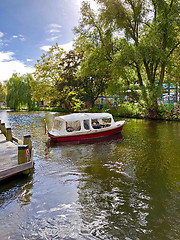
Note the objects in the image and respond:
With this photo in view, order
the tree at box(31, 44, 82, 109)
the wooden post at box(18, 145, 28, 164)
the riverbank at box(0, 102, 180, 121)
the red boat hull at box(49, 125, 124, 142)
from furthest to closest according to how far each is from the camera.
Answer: the tree at box(31, 44, 82, 109)
the riverbank at box(0, 102, 180, 121)
the red boat hull at box(49, 125, 124, 142)
the wooden post at box(18, 145, 28, 164)

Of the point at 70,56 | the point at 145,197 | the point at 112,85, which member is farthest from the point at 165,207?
the point at 70,56

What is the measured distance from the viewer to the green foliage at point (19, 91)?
47469 millimetres

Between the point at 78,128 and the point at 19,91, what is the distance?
38855 millimetres

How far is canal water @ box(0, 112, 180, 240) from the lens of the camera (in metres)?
4.25

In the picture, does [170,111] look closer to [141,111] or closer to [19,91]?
[141,111]

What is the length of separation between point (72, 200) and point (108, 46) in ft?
71.2

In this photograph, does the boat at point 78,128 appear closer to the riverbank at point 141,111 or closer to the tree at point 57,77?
the riverbank at point 141,111

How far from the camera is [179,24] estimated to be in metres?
18.9

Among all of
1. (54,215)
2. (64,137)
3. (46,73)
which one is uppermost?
(46,73)

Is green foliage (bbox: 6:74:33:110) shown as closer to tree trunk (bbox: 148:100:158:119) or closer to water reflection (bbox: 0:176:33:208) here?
tree trunk (bbox: 148:100:158:119)

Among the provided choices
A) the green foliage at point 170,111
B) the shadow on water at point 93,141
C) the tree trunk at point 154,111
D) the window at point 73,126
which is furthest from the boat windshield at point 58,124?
the green foliage at point 170,111

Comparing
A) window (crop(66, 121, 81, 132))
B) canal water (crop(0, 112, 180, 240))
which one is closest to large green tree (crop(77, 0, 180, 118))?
window (crop(66, 121, 81, 132))

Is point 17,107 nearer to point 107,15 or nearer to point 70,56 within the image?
point 70,56

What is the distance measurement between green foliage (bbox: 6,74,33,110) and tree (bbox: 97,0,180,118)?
3174 cm
